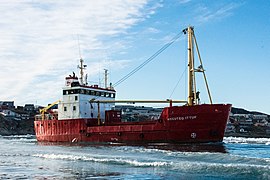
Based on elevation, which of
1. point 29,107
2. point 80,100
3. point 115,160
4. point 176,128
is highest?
point 29,107

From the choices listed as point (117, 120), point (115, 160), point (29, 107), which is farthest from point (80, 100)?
point (29, 107)

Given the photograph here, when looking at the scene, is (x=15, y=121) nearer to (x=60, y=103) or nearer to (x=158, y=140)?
(x=60, y=103)

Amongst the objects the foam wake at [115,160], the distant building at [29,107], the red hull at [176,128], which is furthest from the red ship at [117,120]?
the distant building at [29,107]

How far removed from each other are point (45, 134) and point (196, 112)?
68.6ft

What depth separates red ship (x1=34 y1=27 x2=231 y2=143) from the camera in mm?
32812

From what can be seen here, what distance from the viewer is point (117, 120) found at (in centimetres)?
4206

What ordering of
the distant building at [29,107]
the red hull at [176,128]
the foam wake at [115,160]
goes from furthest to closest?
the distant building at [29,107], the red hull at [176,128], the foam wake at [115,160]

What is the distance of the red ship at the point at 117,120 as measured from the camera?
32.8 meters

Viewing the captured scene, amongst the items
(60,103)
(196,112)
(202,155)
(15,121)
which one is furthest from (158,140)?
(15,121)

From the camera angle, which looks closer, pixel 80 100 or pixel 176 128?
pixel 176 128

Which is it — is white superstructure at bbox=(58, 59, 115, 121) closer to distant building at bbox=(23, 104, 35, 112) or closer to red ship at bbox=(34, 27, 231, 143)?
red ship at bbox=(34, 27, 231, 143)

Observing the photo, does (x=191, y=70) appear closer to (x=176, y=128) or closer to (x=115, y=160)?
(x=176, y=128)

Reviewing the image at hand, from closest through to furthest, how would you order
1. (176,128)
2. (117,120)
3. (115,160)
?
(115,160)
(176,128)
(117,120)

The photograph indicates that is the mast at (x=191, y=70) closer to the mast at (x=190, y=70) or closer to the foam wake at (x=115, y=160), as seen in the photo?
the mast at (x=190, y=70)
